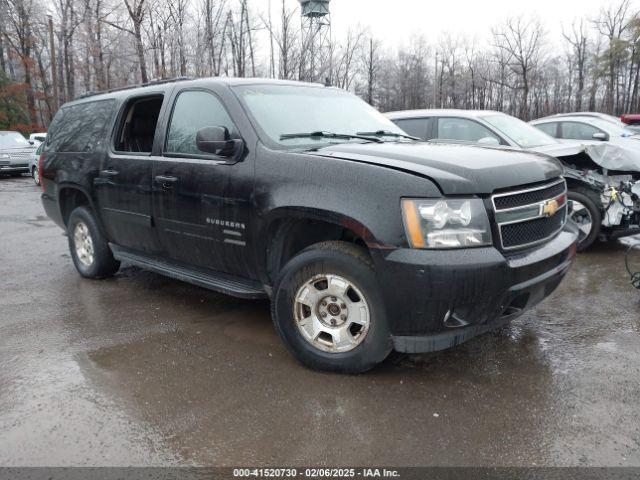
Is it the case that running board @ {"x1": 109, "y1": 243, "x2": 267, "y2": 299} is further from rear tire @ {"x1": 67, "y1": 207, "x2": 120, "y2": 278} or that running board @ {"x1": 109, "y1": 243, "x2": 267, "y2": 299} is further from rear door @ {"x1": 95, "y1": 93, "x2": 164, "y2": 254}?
rear tire @ {"x1": 67, "y1": 207, "x2": 120, "y2": 278}

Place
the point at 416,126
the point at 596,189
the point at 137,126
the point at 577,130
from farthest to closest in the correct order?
1. the point at 577,130
2. the point at 416,126
3. the point at 596,189
4. the point at 137,126

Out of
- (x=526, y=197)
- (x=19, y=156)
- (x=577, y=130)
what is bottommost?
(x=526, y=197)

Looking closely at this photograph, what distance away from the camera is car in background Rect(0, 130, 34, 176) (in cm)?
1927

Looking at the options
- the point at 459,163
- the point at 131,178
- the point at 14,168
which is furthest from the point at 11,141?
the point at 459,163

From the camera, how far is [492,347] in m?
3.60

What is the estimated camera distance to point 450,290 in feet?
8.82

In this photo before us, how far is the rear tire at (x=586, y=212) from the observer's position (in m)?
5.97

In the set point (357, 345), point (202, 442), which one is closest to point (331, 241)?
point (357, 345)

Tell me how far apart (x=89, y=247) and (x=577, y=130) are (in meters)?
10.0

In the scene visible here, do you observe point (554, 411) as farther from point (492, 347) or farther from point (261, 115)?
point (261, 115)

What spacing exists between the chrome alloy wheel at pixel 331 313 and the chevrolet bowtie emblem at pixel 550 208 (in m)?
1.27

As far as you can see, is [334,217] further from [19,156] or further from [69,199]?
[19,156]

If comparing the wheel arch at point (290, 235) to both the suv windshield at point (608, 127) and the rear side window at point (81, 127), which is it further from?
the suv windshield at point (608, 127)

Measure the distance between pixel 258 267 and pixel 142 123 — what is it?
2.31 meters
